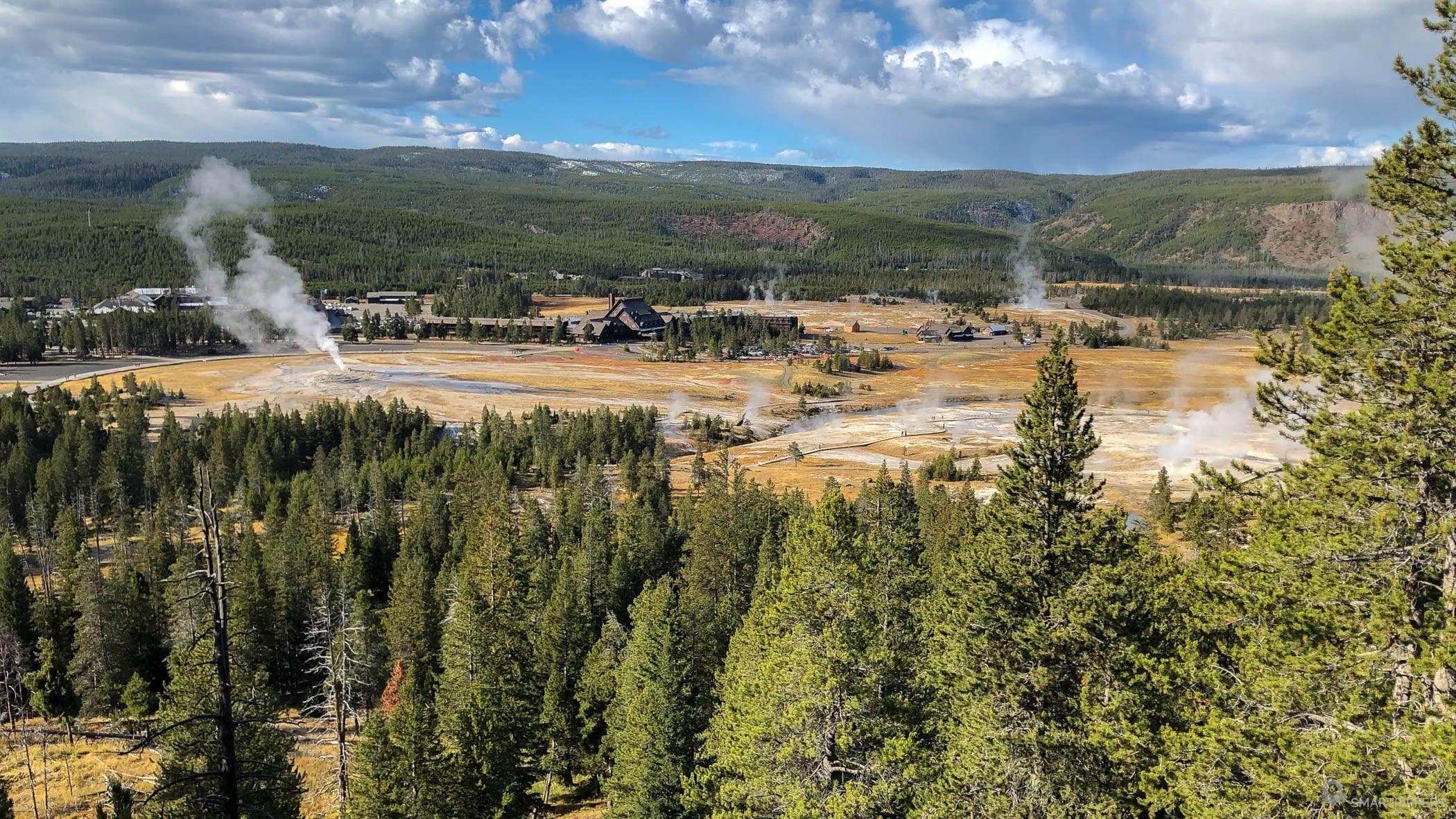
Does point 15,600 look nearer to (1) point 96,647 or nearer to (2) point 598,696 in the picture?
(1) point 96,647

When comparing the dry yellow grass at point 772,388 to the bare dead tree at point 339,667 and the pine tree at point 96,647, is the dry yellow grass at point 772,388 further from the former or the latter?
the pine tree at point 96,647

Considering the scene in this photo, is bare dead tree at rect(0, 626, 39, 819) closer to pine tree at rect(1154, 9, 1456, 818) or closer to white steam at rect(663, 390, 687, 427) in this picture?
pine tree at rect(1154, 9, 1456, 818)

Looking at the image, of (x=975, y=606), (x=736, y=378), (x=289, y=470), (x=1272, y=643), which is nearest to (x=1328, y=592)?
(x=1272, y=643)

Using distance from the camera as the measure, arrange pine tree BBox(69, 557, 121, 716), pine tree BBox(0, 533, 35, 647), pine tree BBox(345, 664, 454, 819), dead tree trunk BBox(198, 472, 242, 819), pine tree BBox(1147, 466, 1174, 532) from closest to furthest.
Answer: dead tree trunk BBox(198, 472, 242, 819), pine tree BBox(345, 664, 454, 819), pine tree BBox(69, 557, 121, 716), pine tree BBox(0, 533, 35, 647), pine tree BBox(1147, 466, 1174, 532)

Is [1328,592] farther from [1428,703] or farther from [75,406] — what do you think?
[75,406]

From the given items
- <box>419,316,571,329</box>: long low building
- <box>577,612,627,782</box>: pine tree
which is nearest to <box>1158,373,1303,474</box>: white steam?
<box>577,612,627,782</box>: pine tree

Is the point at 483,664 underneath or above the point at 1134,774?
underneath
